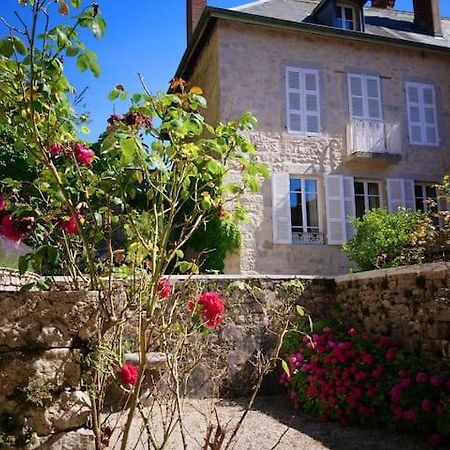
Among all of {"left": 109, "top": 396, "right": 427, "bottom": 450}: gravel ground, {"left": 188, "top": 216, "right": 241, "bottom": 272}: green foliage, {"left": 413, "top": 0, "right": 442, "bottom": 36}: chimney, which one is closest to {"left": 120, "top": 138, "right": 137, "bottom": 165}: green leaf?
{"left": 109, "top": 396, "right": 427, "bottom": 450}: gravel ground

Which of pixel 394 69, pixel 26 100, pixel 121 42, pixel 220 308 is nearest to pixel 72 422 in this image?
pixel 220 308

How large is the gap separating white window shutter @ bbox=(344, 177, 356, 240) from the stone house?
2 cm

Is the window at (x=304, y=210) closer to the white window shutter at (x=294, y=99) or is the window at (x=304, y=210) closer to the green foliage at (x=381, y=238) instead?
the white window shutter at (x=294, y=99)

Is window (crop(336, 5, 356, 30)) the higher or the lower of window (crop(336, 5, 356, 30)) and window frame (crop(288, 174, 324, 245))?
the higher

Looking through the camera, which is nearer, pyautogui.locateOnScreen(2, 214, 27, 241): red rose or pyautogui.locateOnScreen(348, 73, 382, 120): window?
pyautogui.locateOnScreen(2, 214, 27, 241): red rose

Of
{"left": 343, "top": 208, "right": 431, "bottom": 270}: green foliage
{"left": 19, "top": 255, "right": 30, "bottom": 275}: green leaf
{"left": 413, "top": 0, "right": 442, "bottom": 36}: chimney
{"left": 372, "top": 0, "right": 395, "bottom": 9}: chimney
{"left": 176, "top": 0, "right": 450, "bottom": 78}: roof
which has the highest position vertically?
{"left": 372, "top": 0, "right": 395, "bottom": 9}: chimney

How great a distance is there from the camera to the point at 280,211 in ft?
34.0

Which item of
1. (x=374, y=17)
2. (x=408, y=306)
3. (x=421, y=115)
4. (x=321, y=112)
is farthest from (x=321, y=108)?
(x=408, y=306)

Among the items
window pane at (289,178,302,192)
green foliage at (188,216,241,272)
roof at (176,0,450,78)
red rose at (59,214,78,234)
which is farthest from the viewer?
window pane at (289,178,302,192)

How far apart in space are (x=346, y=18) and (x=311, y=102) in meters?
2.63

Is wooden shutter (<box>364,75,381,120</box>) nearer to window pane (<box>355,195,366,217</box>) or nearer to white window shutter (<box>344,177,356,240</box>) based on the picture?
white window shutter (<box>344,177,356,240</box>)

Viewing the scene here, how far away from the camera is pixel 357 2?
11812 millimetres

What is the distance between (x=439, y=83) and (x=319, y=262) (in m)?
5.83

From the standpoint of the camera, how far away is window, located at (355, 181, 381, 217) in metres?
11.3
